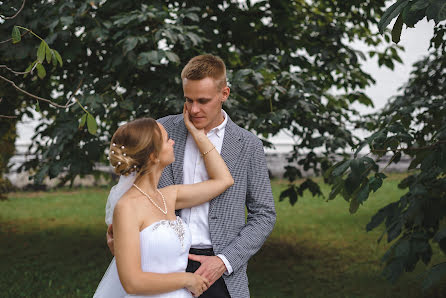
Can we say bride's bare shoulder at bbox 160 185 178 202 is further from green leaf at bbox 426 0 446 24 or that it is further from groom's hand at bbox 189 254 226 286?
green leaf at bbox 426 0 446 24

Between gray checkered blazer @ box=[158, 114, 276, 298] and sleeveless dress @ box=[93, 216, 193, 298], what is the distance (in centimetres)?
20

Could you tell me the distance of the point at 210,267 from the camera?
2.25 m

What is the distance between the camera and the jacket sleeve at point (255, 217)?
7.61 feet

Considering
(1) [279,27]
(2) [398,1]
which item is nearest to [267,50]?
(1) [279,27]

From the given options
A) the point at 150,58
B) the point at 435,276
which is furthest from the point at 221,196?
the point at 150,58

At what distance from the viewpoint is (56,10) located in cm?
485

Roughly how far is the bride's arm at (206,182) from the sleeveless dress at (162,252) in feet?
0.40

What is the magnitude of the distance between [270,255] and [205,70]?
5.89 m

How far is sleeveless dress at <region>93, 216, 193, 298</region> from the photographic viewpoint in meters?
2.05

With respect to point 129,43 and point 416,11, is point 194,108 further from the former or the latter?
point 129,43

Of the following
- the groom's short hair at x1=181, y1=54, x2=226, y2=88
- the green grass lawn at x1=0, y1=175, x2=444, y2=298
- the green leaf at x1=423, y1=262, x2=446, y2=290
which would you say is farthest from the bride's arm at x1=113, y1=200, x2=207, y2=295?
the green grass lawn at x1=0, y1=175, x2=444, y2=298

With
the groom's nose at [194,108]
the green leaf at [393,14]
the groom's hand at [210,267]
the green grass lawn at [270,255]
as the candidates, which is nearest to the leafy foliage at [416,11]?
the green leaf at [393,14]

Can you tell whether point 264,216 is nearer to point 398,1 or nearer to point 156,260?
point 156,260

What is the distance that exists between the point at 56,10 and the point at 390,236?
369cm
